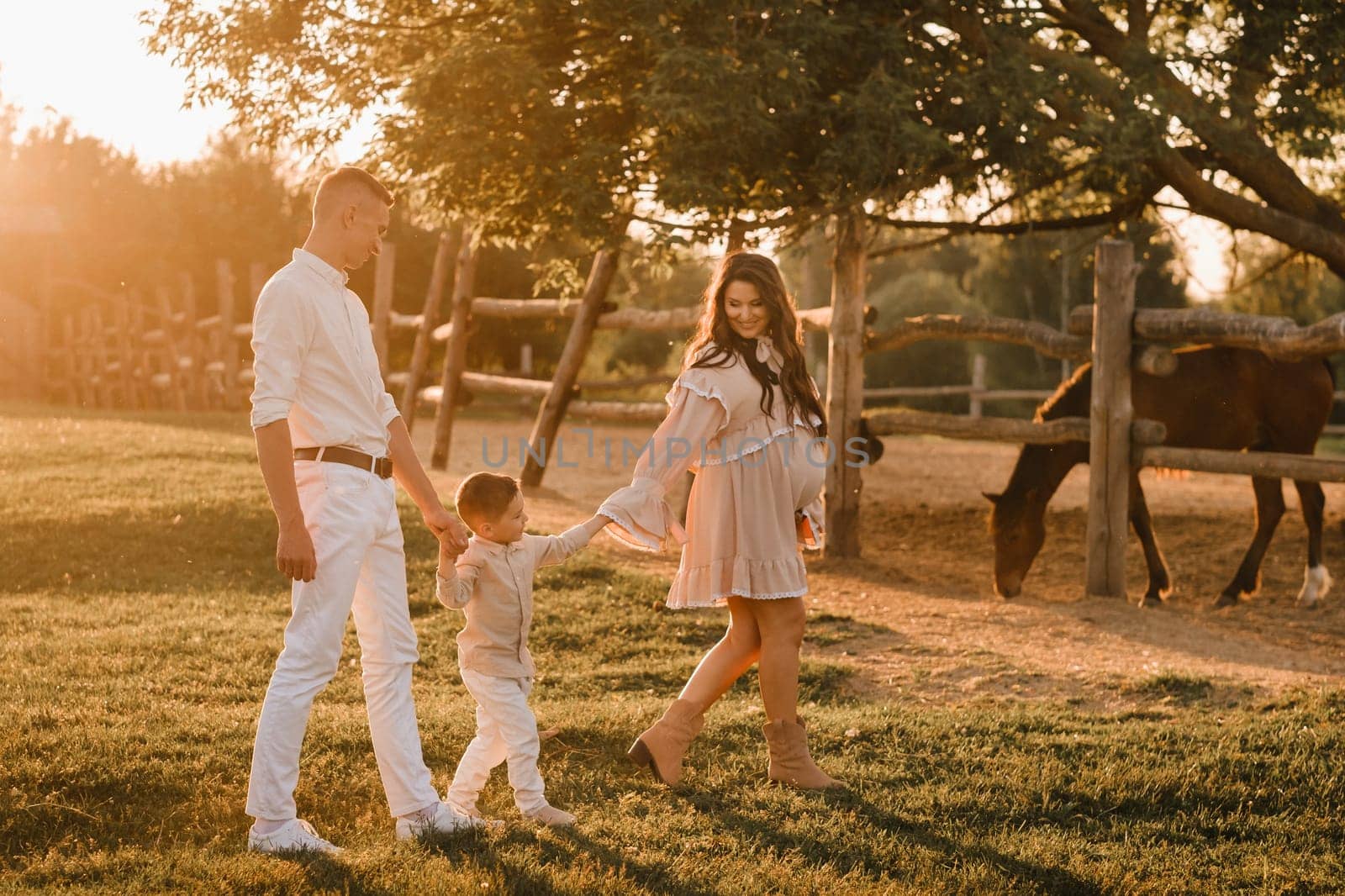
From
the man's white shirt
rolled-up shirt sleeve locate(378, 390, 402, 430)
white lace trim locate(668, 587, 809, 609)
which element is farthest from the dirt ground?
the man's white shirt

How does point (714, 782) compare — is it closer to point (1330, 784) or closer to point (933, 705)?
point (933, 705)

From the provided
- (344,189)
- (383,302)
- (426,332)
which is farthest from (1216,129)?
(383,302)

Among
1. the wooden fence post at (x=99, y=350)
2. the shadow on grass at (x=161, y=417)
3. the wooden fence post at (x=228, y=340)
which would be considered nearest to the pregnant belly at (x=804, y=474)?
the shadow on grass at (x=161, y=417)

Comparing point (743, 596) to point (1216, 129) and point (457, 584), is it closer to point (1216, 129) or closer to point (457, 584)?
point (457, 584)

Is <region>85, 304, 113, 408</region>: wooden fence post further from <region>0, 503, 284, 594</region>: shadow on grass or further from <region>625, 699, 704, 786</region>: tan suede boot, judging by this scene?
<region>625, 699, 704, 786</region>: tan suede boot

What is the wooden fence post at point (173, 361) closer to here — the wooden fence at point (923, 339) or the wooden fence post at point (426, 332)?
the wooden fence at point (923, 339)

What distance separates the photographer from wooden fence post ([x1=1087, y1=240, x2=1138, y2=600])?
7320mm

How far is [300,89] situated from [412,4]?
3.16 ft

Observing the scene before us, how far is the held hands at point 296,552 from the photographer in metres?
2.97

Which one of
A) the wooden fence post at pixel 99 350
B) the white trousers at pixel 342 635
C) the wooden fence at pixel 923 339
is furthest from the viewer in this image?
the wooden fence post at pixel 99 350

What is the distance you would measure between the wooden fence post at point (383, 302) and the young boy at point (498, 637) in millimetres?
10177

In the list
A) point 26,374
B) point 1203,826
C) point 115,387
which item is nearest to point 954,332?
point 1203,826

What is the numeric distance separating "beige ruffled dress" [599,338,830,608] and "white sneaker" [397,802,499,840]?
0.87 m

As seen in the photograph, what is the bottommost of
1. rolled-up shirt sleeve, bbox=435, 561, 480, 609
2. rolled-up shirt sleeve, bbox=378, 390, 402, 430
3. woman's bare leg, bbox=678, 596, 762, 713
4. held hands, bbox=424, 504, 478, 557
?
woman's bare leg, bbox=678, 596, 762, 713
